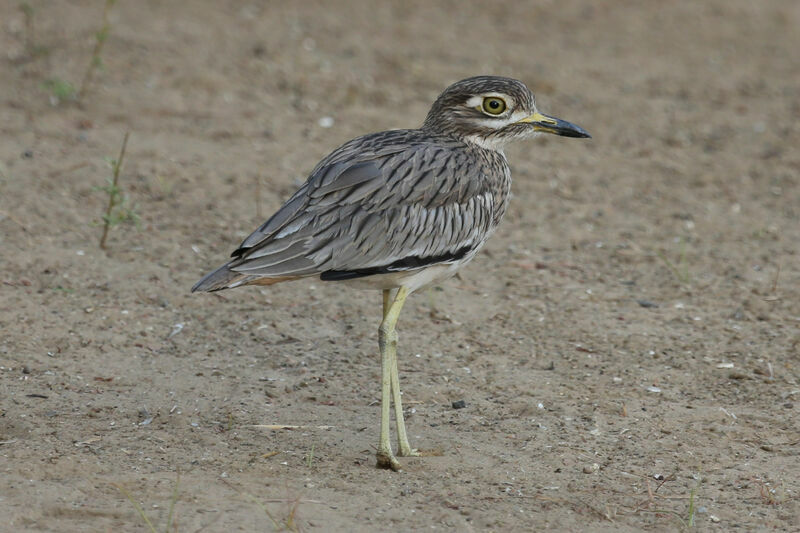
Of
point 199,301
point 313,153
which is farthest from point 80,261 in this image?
point 313,153

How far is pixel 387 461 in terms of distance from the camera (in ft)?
15.9

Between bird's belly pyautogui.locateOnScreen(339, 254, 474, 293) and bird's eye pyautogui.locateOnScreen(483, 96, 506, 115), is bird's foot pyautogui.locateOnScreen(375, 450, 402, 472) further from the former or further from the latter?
bird's eye pyautogui.locateOnScreen(483, 96, 506, 115)

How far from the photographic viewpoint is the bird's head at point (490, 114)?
216 inches

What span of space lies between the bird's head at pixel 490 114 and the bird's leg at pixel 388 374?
1.01 meters

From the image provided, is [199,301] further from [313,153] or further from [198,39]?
[198,39]

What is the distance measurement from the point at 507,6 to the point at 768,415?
7.62 meters

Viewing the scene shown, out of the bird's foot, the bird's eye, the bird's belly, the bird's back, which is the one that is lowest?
the bird's foot

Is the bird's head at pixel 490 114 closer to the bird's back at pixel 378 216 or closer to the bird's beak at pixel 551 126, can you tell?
the bird's beak at pixel 551 126

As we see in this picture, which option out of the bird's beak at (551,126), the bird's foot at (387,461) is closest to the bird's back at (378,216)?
the bird's beak at (551,126)

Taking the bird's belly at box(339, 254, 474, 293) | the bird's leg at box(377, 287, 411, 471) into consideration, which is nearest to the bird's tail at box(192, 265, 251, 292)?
the bird's belly at box(339, 254, 474, 293)

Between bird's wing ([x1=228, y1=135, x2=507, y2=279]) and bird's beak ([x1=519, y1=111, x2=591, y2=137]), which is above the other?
bird's beak ([x1=519, y1=111, x2=591, y2=137])

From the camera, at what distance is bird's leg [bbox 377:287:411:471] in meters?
4.84

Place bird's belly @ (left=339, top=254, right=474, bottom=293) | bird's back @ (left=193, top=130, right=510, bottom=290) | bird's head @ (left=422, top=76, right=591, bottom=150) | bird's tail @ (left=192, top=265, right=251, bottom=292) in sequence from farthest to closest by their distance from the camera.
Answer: bird's head @ (left=422, top=76, right=591, bottom=150) → bird's belly @ (left=339, top=254, right=474, bottom=293) → bird's back @ (left=193, top=130, right=510, bottom=290) → bird's tail @ (left=192, top=265, right=251, bottom=292)

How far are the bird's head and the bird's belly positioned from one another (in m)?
0.72
